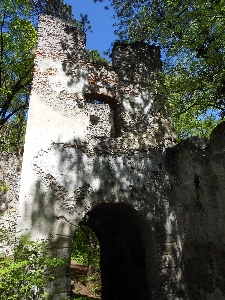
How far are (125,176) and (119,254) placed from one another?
9.83ft

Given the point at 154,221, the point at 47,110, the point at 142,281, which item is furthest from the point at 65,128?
the point at 142,281

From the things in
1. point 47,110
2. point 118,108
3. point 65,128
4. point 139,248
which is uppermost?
point 118,108

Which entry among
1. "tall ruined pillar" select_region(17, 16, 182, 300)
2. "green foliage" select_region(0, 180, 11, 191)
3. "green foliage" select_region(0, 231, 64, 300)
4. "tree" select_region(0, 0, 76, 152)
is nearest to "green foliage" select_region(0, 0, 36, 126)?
"tree" select_region(0, 0, 76, 152)

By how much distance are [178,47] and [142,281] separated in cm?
645

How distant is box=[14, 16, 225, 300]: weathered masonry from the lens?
18.9ft

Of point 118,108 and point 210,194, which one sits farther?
point 118,108

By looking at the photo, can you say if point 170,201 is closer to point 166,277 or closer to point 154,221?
point 154,221

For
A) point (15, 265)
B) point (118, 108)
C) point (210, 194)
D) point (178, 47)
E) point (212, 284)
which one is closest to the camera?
point (15, 265)

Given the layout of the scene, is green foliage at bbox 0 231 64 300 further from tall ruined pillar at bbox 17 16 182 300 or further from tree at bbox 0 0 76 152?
tree at bbox 0 0 76 152

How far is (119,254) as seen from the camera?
26.9ft

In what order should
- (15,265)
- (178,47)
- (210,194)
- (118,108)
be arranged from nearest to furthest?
(15,265) < (210,194) < (118,108) < (178,47)

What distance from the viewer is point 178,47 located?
788 centimetres

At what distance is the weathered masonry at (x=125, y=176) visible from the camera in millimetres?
5746

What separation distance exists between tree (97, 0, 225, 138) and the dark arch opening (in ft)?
12.0
